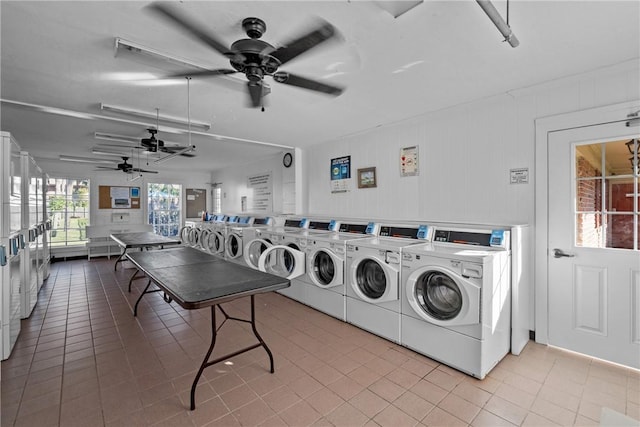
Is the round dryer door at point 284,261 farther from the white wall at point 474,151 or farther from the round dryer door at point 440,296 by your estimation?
the round dryer door at point 440,296

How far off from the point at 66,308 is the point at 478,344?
4.76 meters

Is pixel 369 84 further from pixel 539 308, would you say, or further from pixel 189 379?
pixel 189 379

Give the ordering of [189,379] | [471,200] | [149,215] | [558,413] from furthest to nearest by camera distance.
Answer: [149,215] → [471,200] → [189,379] → [558,413]

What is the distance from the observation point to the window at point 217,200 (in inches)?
358

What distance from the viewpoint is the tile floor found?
1889 millimetres

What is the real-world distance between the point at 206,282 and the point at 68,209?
7482 millimetres

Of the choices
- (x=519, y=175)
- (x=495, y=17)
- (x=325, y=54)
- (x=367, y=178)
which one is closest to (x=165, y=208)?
(x=367, y=178)

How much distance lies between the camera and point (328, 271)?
3.71 meters

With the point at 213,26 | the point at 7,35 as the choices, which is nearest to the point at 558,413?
the point at 213,26

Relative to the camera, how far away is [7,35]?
196 centimetres

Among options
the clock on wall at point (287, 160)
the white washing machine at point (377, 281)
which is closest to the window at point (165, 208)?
the clock on wall at point (287, 160)

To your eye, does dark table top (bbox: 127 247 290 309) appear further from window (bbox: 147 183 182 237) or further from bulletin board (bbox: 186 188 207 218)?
bulletin board (bbox: 186 188 207 218)

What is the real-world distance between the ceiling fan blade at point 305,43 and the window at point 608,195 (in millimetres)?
2622

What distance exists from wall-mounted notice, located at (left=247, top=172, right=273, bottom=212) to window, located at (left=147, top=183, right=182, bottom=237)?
3.05 metres
